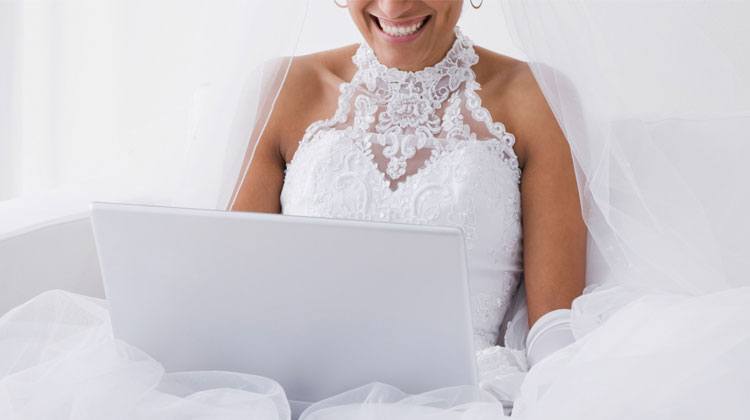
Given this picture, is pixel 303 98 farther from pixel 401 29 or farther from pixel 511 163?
pixel 511 163

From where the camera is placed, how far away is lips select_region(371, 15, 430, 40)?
1.93 metres

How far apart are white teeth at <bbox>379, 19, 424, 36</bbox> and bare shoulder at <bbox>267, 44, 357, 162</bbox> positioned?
21 centimetres

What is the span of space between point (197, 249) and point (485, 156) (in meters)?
0.81

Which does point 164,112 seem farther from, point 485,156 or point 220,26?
point 485,156

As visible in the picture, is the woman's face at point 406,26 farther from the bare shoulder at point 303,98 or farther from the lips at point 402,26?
the bare shoulder at point 303,98

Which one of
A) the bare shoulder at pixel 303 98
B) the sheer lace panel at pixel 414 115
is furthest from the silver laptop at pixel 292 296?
the bare shoulder at pixel 303 98

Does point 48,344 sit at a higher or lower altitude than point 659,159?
lower

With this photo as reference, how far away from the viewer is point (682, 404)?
1266mm

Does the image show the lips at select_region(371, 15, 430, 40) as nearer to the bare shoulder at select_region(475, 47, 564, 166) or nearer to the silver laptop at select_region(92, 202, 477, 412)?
the bare shoulder at select_region(475, 47, 564, 166)

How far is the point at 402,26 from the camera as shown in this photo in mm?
1938

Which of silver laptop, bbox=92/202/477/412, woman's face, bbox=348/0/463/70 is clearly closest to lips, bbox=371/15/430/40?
woman's face, bbox=348/0/463/70

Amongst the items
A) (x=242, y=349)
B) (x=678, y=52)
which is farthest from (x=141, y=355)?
(x=678, y=52)

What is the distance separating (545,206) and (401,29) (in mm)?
410

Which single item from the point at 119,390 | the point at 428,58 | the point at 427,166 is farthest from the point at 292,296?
the point at 428,58
